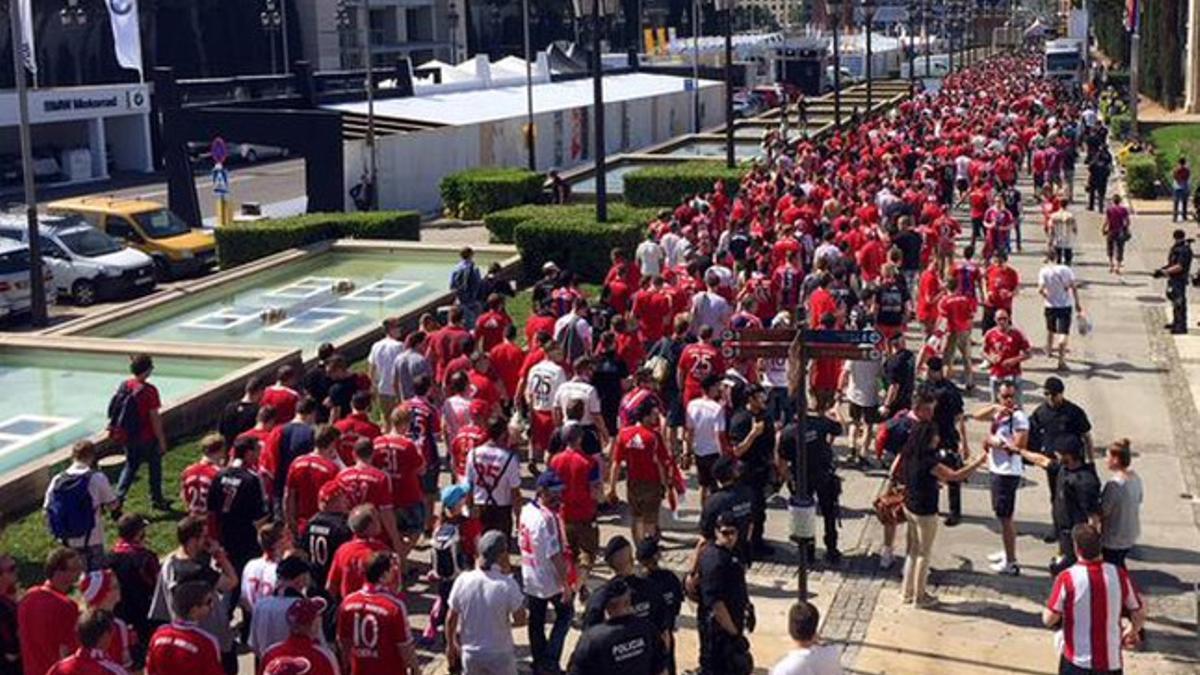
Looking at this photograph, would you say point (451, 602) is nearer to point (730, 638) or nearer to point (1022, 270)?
point (730, 638)

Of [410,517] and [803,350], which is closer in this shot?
[803,350]

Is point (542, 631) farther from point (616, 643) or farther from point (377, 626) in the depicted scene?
point (616, 643)

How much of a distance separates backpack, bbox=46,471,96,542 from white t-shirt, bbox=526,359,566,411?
4393 millimetres

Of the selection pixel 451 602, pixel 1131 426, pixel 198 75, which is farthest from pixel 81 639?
pixel 198 75

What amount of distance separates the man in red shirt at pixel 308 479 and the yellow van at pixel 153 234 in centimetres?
2040

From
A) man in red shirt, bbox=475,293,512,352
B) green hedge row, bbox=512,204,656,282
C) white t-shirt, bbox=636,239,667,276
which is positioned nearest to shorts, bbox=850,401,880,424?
man in red shirt, bbox=475,293,512,352

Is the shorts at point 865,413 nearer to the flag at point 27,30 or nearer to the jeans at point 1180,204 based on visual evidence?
the flag at point 27,30

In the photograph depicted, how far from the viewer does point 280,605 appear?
8.95 meters

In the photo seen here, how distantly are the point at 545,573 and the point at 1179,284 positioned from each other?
14.6 m

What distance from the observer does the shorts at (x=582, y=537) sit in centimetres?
1178

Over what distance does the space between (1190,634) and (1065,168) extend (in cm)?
2679

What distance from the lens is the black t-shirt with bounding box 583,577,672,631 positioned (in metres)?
8.45

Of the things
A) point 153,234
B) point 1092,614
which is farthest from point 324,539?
point 153,234

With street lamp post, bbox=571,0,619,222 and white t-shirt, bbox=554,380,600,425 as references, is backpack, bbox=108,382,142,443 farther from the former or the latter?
street lamp post, bbox=571,0,619,222
